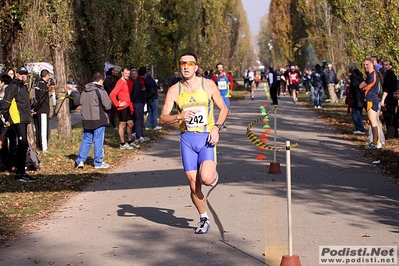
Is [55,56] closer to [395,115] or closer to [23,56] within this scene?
[23,56]

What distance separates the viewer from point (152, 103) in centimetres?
2342

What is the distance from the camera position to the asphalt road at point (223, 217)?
26.1ft

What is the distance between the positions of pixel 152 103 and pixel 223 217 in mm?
13795

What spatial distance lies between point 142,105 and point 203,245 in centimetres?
1254

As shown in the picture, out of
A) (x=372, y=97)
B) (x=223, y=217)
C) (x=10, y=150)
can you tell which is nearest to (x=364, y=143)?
(x=372, y=97)

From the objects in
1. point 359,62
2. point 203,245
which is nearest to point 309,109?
point 359,62

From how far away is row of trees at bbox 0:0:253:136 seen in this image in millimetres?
17234

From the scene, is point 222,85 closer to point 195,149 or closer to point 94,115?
point 94,115

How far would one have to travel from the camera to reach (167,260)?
7.60m

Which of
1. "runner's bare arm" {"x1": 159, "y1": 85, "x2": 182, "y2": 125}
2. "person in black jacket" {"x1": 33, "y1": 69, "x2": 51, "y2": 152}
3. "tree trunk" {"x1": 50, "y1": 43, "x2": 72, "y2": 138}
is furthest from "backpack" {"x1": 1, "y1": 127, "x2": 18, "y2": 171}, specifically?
"runner's bare arm" {"x1": 159, "y1": 85, "x2": 182, "y2": 125}

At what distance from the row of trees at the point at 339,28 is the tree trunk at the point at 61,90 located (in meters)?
8.93

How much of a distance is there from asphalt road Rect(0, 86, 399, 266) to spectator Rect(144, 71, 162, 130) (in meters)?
6.88

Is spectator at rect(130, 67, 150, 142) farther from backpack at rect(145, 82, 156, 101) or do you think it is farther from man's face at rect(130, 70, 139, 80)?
backpack at rect(145, 82, 156, 101)

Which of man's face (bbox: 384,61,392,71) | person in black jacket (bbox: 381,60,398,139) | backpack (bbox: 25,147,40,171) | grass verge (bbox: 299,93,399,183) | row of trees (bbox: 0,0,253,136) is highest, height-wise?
row of trees (bbox: 0,0,253,136)
